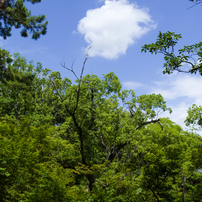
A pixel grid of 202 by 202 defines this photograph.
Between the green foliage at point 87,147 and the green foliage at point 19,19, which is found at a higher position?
the green foliage at point 19,19

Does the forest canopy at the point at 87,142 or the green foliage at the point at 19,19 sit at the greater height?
the green foliage at the point at 19,19

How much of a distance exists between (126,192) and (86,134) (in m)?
7.91

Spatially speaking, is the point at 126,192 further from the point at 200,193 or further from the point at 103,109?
the point at 200,193

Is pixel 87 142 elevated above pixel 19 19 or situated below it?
below

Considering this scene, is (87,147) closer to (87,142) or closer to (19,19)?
(87,142)

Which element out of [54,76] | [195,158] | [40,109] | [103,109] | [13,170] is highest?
[54,76]

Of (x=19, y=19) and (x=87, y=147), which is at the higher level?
(x=19, y=19)

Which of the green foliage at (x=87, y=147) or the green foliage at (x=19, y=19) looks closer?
the green foliage at (x=87, y=147)

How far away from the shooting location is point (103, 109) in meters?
16.0

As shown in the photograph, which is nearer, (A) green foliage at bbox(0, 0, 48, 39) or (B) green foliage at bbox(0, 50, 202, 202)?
(B) green foliage at bbox(0, 50, 202, 202)

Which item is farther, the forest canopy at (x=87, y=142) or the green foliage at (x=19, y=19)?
the green foliage at (x=19, y=19)

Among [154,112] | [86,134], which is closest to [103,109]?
[86,134]

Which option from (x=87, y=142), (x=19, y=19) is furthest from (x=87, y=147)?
(x=19, y=19)

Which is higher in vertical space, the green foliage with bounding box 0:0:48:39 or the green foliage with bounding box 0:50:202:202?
the green foliage with bounding box 0:0:48:39
